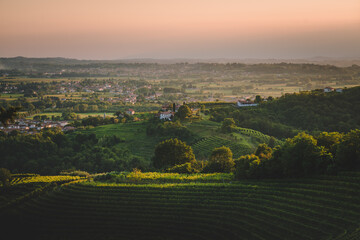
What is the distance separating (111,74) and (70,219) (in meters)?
164

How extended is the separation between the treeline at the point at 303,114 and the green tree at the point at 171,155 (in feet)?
60.0

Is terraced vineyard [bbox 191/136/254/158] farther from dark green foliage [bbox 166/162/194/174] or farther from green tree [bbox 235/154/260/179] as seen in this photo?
green tree [bbox 235/154/260/179]

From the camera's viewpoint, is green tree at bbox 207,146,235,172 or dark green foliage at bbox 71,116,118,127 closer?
green tree at bbox 207,146,235,172

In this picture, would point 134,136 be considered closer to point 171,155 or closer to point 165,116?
point 165,116

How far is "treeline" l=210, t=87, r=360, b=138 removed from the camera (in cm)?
4762

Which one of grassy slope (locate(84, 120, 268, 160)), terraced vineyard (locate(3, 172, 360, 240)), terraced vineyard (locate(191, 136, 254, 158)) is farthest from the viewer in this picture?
grassy slope (locate(84, 120, 268, 160))

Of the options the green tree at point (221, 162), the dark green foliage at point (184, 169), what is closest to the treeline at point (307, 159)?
the green tree at point (221, 162)

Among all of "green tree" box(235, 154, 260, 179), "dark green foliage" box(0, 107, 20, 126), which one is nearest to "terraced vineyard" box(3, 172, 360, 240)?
"green tree" box(235, 154, 260, 179)

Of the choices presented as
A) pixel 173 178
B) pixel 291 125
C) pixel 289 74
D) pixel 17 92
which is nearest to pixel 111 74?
pixel 17 92

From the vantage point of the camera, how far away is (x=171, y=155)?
35844 mm

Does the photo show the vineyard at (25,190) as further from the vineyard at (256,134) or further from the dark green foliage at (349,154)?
the vineyard at (256,134)

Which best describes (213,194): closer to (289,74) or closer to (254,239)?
(254,239)

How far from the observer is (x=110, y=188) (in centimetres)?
2498

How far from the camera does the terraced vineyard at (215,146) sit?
39.4 meters
